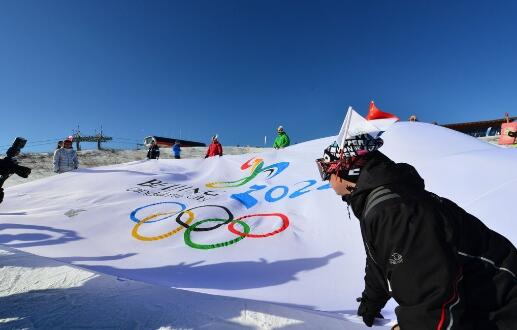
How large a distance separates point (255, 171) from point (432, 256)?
3706 millimetres

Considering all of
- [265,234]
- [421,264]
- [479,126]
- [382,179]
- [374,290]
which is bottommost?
[374,290]

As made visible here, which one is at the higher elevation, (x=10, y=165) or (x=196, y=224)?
(x=10, y=165)

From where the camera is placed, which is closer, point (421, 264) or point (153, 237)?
point (421, 264)

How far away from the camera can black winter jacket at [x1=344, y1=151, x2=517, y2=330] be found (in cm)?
112

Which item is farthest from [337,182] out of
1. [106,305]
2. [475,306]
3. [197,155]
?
[197,155]

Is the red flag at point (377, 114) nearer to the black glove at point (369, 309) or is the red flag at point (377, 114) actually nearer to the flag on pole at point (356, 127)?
the flag on pole at point (356, 127)

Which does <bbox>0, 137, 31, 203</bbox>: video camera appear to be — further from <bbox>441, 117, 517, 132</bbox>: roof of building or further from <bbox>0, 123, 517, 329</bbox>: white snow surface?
<bbox>441, 117, 517, 132</bbox>: roof of building

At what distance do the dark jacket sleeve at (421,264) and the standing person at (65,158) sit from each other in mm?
7429

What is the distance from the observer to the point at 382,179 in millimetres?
1318

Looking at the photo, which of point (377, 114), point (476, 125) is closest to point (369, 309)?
point (377, 114)

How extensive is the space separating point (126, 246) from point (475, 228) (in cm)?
272

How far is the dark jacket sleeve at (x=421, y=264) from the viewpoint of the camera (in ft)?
3.65

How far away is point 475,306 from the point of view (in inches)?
49.1

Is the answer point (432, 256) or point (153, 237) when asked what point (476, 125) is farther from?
point (432, 256)
